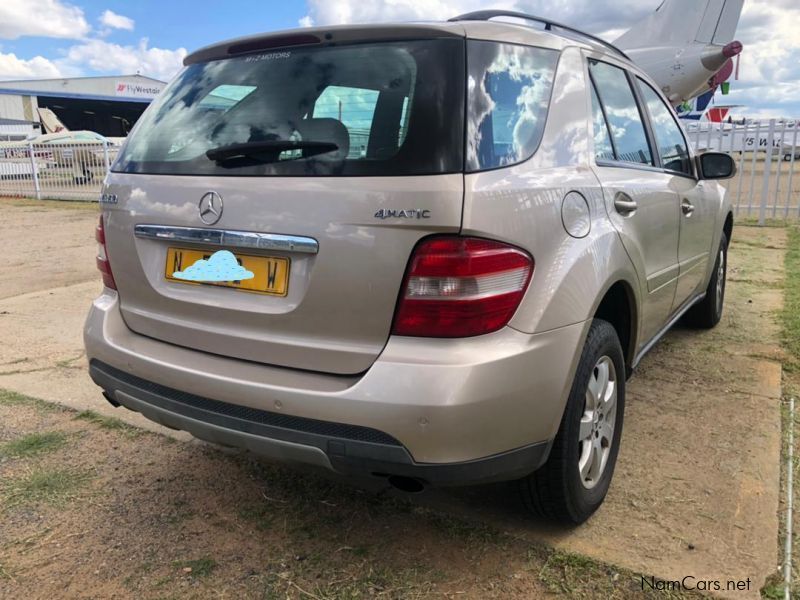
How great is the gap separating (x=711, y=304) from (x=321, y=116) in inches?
149

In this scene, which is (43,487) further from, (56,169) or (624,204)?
(56,169)

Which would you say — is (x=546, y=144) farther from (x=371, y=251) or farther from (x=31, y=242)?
(x=31, y=242)

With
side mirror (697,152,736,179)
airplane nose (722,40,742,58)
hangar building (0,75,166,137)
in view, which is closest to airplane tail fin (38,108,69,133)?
hangar building (0,75,166,137)

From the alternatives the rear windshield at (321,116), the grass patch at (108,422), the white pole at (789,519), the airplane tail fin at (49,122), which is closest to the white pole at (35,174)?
the grass patch at (108,422)

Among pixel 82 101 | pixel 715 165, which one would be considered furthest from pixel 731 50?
pixel 82 101

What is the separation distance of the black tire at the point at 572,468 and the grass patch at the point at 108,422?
2028 millimetres

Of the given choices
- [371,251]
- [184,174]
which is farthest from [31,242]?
[371,251]

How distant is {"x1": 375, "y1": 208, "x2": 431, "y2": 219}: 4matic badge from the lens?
1.81 metres

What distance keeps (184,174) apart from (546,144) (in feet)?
4.01

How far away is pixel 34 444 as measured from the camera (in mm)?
3135

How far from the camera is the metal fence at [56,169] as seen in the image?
17.3 meters

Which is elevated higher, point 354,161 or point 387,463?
point 354,161

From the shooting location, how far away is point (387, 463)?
1.88 meters

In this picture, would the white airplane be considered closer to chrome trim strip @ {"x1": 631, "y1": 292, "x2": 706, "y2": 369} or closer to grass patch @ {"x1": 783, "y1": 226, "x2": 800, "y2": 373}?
grass patch @ {"x1": 783, "y1": 226, "x2": 800, "y2": 373}
